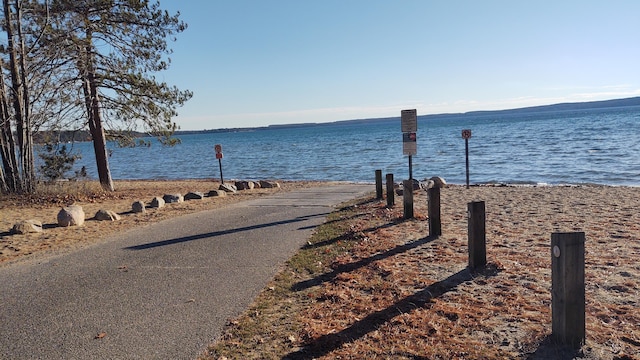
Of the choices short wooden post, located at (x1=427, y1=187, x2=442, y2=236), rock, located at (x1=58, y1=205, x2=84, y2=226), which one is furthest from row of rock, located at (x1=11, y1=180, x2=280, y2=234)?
short wooden post, located at (x1=427, y1=187, x2=442, y2=236)

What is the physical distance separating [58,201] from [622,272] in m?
13.1

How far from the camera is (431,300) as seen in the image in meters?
4.66

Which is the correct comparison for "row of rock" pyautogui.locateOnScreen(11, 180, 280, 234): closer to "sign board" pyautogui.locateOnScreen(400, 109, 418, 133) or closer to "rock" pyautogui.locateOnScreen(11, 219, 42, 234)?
"rock" pyautogui.locateOnScreen(11, 219, 42, 234)

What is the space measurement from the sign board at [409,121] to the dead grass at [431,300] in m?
2.39

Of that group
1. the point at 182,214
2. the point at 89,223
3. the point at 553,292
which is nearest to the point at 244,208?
the point at 182,214

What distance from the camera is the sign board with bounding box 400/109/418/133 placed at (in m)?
9.58

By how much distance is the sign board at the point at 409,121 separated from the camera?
9.58 metres

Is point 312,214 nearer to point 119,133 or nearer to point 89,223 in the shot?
point 89,223

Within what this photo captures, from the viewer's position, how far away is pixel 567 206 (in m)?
10.8

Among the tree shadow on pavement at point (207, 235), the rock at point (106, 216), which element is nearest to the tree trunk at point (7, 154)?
the rock at point (106, 216)

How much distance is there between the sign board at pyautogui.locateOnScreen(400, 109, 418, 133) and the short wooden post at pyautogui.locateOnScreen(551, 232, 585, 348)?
6.22 m

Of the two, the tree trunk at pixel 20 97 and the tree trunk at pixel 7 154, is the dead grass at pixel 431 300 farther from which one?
the tree trunk at pixel 7 154

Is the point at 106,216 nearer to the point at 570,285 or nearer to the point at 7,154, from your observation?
the point at 7,154

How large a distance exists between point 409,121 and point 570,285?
6380 mm
